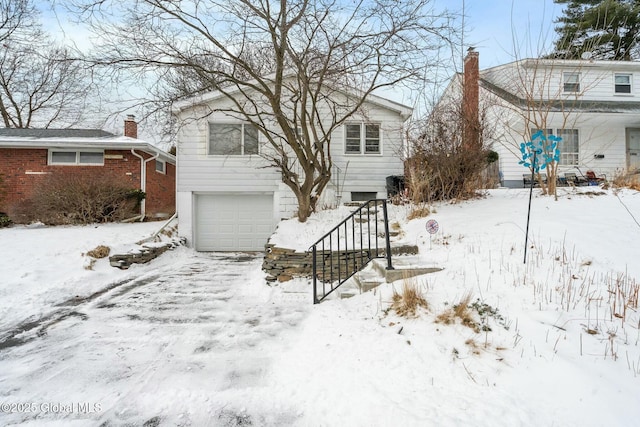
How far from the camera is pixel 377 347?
9.52 feet

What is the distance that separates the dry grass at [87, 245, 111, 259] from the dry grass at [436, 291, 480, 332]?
23.0 ft

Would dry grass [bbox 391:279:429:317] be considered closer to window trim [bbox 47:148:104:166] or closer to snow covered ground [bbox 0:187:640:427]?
snow covered ground [bbox 0:187:640:427]

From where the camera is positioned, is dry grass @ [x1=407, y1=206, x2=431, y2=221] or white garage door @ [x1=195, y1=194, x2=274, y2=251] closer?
dry grass @ [x1=407, y1=206, x2=431, y2=221]

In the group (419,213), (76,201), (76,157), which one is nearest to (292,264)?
(419,213)

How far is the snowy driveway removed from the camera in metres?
2.29

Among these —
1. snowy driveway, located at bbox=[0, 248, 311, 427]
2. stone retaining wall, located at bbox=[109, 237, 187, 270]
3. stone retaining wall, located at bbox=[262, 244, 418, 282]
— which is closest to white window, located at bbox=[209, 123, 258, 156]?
stone retaining wall, located at bbox=[109, 237, 187, 270]

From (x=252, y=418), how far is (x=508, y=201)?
651cm

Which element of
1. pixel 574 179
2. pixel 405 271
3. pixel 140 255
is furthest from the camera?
pixel 574 179

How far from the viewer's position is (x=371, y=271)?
4820mm

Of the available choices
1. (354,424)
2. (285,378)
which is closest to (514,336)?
(354,424)

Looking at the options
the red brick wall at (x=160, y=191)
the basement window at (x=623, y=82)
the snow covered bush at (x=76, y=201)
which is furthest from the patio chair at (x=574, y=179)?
the red brick wall at (x=160, y=191)

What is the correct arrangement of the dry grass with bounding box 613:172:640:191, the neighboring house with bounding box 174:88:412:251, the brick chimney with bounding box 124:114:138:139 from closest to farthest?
1. the dry grass with bounding box 613:172:640:191
2. the neighboring house with bounding box 174:88:412:251
3. the brick chimney with bounding box 124:114:138:139

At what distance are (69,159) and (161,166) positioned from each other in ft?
10.4

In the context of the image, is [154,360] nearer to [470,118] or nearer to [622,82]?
[470,118]
